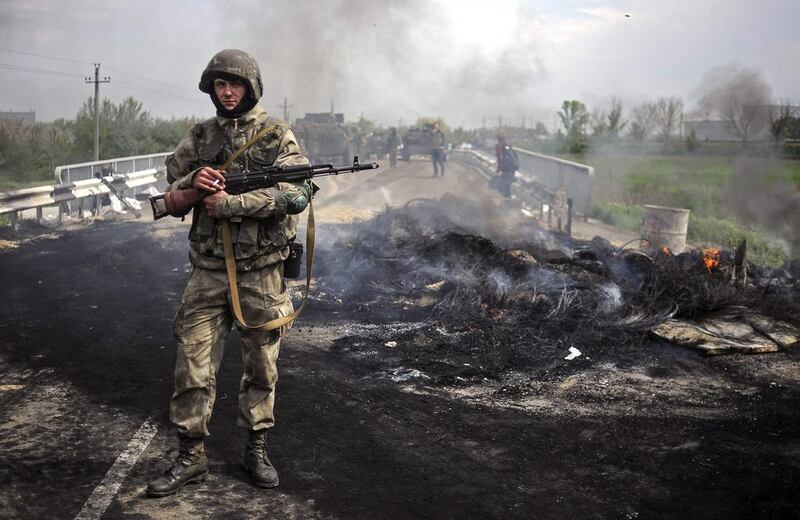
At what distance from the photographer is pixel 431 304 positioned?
7609 millimetres

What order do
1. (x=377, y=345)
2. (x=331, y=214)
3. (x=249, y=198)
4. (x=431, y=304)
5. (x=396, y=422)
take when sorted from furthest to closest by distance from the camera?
(x=331, y=214) → (x=431, y=304) → (x=377, y=345) → (x=396, y=422) → (x=249, y=198)

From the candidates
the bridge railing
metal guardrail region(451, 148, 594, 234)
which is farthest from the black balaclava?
the bridge railing

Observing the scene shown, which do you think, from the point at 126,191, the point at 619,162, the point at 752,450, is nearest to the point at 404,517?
the point at 752,450

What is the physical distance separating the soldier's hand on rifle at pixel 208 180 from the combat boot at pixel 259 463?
1216 mm

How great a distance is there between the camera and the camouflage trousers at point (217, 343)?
356cm

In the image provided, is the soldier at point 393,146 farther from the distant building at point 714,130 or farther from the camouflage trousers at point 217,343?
the camouflage trousers at point 217,343

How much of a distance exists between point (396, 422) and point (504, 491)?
1038mm

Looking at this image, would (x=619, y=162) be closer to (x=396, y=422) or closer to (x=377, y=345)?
(x=377, y=345)

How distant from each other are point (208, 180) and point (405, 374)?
2435 mm

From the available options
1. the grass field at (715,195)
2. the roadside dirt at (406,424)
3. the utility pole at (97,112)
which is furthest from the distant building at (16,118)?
the roadside dirt at (406,424)

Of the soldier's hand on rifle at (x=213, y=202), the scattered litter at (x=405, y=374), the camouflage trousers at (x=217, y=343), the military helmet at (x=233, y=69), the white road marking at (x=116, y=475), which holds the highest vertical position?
the military helmet at (x=233, y=69)

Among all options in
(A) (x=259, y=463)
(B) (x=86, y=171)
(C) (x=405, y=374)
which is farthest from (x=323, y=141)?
(A) (x=259, y=463)

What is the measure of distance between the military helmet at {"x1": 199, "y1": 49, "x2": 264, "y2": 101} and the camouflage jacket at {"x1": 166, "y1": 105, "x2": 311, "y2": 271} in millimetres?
142

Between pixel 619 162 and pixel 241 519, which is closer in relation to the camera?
pixel 241 519
